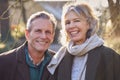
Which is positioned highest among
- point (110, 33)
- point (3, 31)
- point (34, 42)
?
point (34, 42)

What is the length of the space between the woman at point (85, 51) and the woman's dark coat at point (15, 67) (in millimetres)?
393

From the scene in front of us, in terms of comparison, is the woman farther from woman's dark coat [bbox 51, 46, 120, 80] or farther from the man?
the man

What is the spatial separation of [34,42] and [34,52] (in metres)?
0.11

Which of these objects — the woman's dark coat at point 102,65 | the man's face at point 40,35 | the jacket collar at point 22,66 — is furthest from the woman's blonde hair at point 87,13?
the jacket collar at point 22,66

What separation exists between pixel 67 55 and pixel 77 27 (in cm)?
32

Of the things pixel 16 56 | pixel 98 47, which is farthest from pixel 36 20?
pixel 98 47

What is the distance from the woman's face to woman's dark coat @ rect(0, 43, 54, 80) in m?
0.58

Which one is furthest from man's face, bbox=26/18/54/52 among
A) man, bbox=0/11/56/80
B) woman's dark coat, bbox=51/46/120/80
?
woman's dark coat, bbox=51/46/120/80

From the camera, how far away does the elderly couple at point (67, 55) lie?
4262 millimetres

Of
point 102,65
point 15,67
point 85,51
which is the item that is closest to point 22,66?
point 15,67

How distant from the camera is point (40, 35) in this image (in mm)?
4621

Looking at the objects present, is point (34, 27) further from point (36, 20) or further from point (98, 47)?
point (98, 47)

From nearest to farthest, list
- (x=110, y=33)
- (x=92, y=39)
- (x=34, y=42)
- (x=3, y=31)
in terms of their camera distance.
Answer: (x=92, y=39)
(x=34, y=42)
(x=110, y=33)
(x=3, y=31)

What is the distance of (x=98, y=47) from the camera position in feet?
14.1
